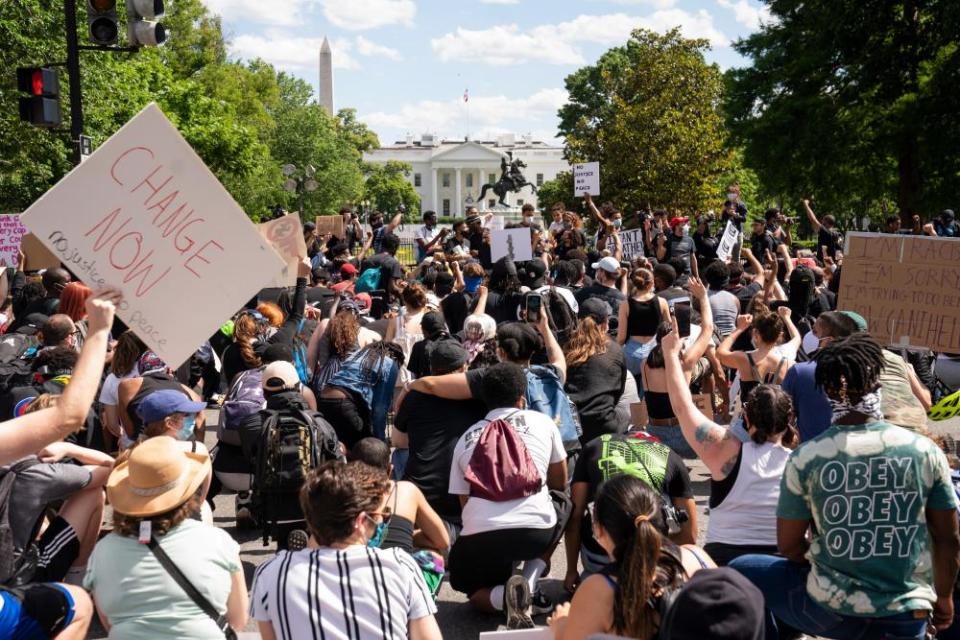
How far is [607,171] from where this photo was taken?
3481 centimetres

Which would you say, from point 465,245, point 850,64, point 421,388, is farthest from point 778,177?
point 421,388

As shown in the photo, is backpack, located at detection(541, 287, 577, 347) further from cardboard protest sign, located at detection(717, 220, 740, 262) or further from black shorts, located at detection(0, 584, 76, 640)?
black shorts, located at detection(0, 584, 76, 640)

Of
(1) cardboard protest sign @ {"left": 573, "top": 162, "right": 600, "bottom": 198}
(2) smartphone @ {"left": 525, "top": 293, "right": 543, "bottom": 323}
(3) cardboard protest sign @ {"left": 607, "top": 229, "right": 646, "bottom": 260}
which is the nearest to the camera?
(2) smartphone @ {"left": 525, "top": 293, "right": 543, "bottom": 323}

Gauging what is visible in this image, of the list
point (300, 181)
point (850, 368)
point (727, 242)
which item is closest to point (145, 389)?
point (850, 368)

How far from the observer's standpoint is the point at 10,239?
11992mm

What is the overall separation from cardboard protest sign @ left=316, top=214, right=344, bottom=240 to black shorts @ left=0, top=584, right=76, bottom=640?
14.3 meters

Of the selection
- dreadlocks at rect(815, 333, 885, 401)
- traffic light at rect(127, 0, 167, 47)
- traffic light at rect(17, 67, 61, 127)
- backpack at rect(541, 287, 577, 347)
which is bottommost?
backpack at rect(541, 287, 577, 347)

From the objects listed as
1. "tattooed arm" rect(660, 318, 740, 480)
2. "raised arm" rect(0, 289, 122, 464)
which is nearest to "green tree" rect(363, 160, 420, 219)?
"tattooed arm" rect(660, 318, 740, 480)

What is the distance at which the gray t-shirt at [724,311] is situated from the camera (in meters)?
9.30

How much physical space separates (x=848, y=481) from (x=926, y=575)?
0.45m

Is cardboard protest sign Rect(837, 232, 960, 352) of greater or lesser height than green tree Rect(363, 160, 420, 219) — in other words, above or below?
above

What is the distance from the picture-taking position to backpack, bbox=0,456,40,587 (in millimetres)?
4027

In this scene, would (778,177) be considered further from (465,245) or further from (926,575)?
(926,575)

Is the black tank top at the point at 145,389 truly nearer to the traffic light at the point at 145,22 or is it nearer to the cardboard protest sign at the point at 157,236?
the cardboard protest sign at the point at 157,236
